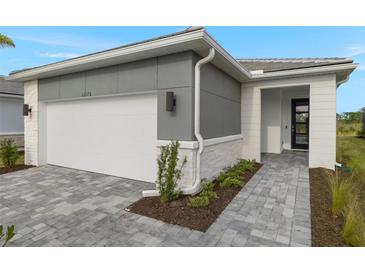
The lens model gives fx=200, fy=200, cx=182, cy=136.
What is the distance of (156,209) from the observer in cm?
360

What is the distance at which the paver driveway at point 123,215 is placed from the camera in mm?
2702

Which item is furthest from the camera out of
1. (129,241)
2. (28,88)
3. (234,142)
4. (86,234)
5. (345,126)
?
(345,126)

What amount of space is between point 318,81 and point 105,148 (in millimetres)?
6783

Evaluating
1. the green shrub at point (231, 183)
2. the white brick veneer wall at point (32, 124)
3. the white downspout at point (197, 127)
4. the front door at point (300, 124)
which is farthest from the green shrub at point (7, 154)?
the front door at point (300, 124)

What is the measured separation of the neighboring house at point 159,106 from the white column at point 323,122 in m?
0.03

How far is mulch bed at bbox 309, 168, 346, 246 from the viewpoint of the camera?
262cm

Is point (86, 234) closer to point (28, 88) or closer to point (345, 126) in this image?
point (28, 88)

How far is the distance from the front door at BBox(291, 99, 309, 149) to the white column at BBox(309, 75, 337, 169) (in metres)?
3.28

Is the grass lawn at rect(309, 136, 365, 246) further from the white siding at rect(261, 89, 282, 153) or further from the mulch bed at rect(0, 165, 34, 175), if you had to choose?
the mulch bed at rect(0, 165, 34, 175)

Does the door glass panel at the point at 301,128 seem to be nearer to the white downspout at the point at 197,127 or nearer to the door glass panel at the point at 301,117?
the door glass panel at the point at 301,117

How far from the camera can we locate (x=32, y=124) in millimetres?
7223

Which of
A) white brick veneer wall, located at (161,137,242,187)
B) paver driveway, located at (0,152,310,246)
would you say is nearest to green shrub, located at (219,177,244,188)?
paver driveway, located at (0,152,310,246)

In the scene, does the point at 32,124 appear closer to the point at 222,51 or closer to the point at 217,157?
the point at 217,157
